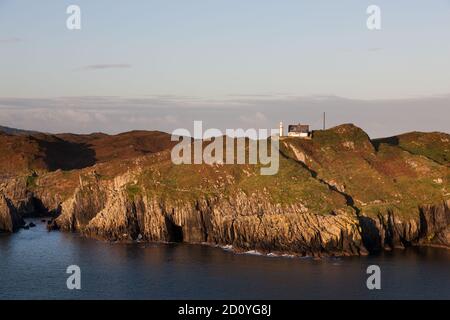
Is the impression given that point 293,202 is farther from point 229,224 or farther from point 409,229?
point 409,229

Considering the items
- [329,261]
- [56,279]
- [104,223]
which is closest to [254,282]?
[329,261]

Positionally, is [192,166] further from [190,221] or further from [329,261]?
[329,261]

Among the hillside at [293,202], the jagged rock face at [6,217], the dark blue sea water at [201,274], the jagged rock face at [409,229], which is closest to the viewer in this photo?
the dark blue sea water at [201,274]

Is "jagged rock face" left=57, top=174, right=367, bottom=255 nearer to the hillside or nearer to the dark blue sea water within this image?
the hillside

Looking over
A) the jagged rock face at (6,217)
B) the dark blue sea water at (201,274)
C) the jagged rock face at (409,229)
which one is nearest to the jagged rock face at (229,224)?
the dark blue sea water at (201,274)

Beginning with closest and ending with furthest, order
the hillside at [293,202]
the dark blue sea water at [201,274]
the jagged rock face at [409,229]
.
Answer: the dark blue sea water at [201,274] → the hillside at [293,202] → the jagged rock face at [409,229]

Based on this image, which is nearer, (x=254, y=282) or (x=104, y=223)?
(x=254, y=282)

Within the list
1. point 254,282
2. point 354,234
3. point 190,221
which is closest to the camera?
point 254,282

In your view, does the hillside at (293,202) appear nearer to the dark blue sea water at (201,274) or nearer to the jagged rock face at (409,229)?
the jagged rock face at (409,229)
